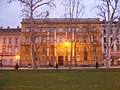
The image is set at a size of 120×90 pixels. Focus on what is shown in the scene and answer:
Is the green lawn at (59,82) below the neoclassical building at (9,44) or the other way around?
below

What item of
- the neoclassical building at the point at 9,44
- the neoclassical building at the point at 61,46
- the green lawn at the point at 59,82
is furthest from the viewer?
the neoclassical building at the point at 9,44

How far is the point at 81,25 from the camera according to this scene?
304 ft

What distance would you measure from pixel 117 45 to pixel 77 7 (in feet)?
164

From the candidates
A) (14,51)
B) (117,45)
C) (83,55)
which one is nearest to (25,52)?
(14,51)

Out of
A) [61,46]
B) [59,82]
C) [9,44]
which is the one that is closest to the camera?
[59,82]

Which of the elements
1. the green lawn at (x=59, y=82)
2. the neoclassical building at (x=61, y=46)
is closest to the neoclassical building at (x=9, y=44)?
the neoclassical building at (x=61, y=46)

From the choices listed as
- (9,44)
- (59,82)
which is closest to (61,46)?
(9,44)

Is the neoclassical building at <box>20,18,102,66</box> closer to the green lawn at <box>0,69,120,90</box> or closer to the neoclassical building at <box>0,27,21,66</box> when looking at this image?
the neoclassical building at <box>0,27,21,66</box>

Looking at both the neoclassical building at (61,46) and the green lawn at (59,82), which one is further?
the neoclassical building at (61,46)

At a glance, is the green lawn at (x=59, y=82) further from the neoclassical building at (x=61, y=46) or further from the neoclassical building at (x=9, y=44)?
the neoclassical building at (x=9, y=44)

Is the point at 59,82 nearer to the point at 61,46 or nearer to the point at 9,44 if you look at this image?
the point at 61,46

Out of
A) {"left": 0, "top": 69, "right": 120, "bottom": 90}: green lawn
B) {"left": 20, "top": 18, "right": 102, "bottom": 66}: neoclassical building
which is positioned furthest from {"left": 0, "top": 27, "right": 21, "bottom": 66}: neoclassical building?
{"left": 0, "top": 69, "right": 120, "bottom": 90}: green lawn

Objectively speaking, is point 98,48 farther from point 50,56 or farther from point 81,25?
point 50,56

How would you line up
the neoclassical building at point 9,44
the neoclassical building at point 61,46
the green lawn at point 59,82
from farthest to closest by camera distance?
the neoclassical building at point 9,44, the neoclassical building at point 61,46, the green lawn at point 59,82
